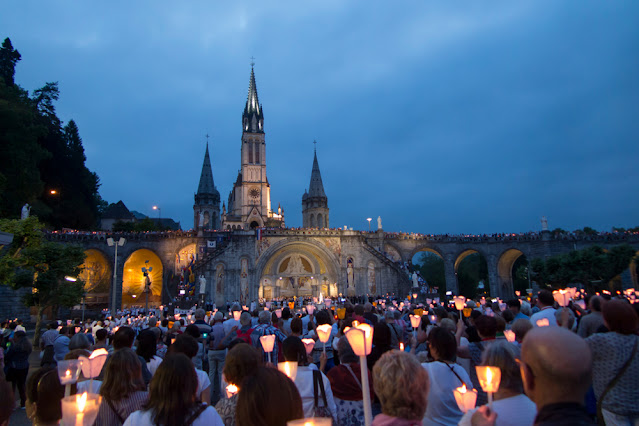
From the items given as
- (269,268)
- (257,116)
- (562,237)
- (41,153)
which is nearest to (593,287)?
(562,237)

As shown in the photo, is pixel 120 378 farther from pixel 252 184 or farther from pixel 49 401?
pixel 252 184

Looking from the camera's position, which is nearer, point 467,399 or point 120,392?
point 467,399

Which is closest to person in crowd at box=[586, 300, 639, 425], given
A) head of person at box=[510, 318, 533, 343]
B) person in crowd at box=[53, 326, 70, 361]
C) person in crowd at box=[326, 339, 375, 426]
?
head of person at box=[510, 318, 533, 343]

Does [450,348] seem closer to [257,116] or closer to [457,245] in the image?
[457,245]

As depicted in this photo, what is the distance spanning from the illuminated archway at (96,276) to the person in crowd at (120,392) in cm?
4071

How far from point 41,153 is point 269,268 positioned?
2192 centimetres

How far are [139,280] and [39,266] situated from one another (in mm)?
25946

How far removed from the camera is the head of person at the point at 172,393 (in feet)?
9.08

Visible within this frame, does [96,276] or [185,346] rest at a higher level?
[96,276]

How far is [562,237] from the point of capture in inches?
1677

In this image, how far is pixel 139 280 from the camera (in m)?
43.8

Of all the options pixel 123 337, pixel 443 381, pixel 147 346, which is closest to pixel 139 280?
pixel 123 337

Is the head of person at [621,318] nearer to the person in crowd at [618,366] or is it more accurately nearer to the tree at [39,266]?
the person in crowd at [618,366]

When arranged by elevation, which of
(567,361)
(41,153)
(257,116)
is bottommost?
(567,361)
